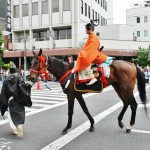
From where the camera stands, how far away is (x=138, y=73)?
684 cm

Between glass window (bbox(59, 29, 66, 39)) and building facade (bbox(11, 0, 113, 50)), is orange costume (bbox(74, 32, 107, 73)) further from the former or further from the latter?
glass window (bbox(59, 29, 66, 39))

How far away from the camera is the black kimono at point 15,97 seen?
5984mm

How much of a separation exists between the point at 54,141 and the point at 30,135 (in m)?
0.79

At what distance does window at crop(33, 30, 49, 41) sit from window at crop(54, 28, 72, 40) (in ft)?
4.98

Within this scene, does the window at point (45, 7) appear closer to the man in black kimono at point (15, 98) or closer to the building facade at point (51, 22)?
the building facade at point (51, 22)

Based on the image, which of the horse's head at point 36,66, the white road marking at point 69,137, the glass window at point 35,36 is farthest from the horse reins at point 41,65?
the glass window at point 35,36

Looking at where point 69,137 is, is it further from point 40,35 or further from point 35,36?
point 35,36

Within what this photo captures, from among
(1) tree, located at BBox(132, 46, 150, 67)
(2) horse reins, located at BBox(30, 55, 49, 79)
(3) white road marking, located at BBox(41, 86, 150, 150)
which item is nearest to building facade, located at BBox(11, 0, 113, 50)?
(1) tree, located at BBox(132, 46, 150, 67)

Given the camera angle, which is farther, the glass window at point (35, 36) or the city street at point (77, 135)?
the glass window at point (35, 36)

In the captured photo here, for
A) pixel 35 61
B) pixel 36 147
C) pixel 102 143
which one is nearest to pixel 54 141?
pixel 36 147

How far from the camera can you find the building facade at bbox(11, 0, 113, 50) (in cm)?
3547

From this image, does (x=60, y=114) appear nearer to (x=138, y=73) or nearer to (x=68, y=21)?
(x=138, y=73)

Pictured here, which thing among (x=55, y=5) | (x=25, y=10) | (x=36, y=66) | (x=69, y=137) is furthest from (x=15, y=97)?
(x=25, y=10)

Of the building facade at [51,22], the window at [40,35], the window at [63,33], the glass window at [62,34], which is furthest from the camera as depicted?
the window at [40,35]
